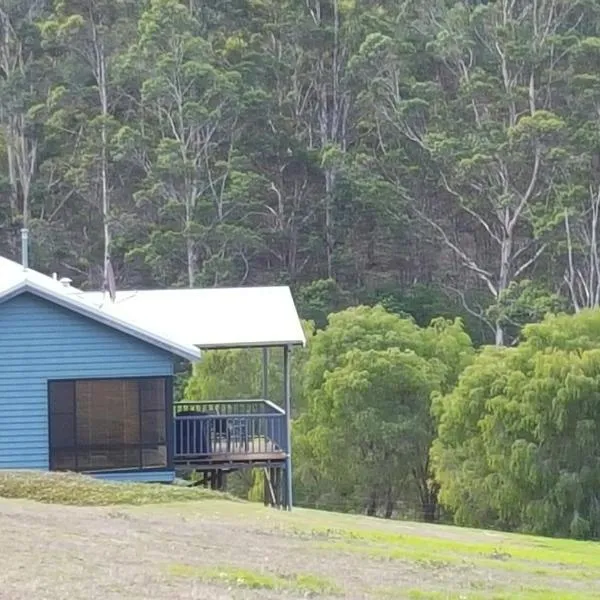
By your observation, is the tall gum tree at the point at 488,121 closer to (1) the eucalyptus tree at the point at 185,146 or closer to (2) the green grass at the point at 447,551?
(1) the eucalyptus tree at the point at 185,146

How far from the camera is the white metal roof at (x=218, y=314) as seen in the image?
2244cm

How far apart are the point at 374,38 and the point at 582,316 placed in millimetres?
20814

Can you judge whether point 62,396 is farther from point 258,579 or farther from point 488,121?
point 488,121

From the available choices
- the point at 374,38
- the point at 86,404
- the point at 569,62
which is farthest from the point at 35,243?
the point at 86,404

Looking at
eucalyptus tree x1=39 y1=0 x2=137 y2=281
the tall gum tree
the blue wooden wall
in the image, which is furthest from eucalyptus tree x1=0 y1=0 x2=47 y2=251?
the blue wooden wall

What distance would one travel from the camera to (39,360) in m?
21.5

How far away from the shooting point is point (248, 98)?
5191cm

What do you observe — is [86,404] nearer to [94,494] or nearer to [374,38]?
[94,494]

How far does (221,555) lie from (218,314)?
450 inches

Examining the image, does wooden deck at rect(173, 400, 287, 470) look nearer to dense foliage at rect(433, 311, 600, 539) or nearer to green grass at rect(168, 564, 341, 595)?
dense foliage at rect(433, 311, 600, 539)

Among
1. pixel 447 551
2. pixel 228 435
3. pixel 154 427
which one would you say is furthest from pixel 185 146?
pixel 447 551

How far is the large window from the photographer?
21516mm

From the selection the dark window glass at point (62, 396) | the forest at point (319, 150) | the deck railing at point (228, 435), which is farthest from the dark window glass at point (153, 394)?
the forest at point (319, 150)

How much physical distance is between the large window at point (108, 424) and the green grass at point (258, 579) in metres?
10.5
